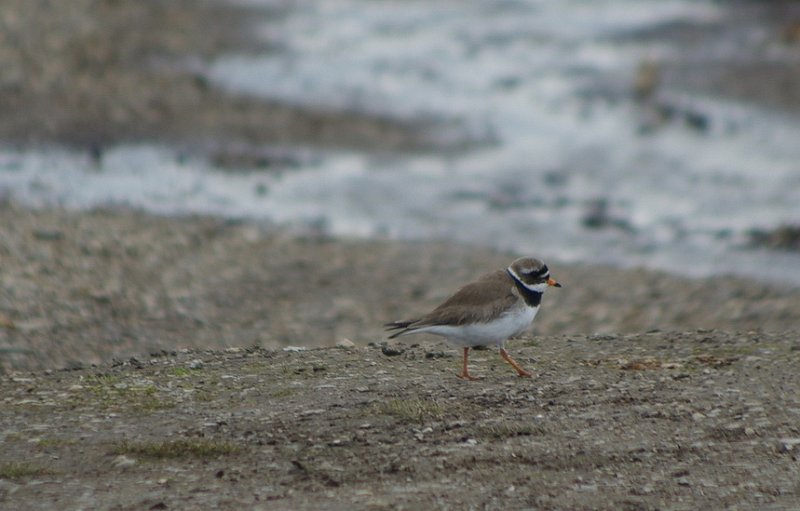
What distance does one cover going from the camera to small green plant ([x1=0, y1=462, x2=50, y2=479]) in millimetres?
7098

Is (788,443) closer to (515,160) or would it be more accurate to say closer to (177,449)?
(177,449)

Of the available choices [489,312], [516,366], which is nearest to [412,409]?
[489,312]

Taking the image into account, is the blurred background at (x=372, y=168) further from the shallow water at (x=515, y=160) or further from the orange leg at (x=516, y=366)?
the orange leg at (x=516, y=366)

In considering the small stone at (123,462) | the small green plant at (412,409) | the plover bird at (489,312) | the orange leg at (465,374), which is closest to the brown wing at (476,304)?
the plover bird at (489,312)

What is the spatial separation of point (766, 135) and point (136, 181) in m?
11.2

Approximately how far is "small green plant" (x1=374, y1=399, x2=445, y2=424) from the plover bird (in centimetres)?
56

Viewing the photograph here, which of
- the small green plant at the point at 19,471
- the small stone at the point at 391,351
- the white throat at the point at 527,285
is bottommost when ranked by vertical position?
the small stone at the point at 391,351

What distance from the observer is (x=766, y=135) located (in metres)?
22.2

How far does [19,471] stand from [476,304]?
3.35 m

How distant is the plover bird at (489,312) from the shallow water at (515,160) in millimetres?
6748

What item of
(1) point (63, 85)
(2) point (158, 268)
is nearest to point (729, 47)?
(1) point (63, 85)

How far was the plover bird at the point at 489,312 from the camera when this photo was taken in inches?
344

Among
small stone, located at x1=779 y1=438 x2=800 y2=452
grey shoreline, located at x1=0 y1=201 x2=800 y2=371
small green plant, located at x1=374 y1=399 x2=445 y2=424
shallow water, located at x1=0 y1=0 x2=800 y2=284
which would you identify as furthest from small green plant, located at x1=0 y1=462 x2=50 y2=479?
shallow water, located at x1=0 y1=0 x2=800 y2=284

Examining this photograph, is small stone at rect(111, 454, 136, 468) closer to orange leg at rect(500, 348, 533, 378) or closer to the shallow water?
orange leg at rect(500, 348, 533, 378)
